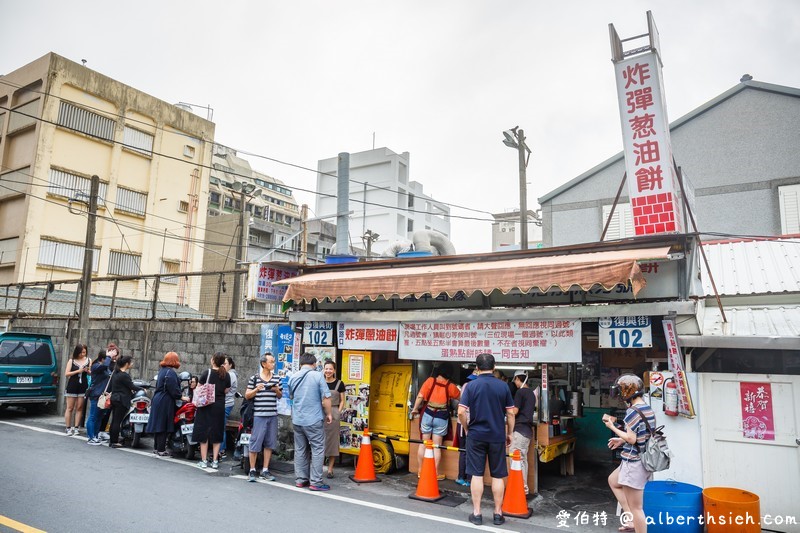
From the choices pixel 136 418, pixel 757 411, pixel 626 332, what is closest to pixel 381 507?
pixel 626 332

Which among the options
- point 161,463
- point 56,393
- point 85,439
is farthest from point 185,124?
point 161,463

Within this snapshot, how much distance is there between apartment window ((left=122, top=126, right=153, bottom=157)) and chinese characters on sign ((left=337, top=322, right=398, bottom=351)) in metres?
25.7

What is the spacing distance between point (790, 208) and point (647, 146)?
9.59 meters

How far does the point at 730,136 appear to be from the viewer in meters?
15.6

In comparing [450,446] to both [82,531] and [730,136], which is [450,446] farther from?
[730,136]

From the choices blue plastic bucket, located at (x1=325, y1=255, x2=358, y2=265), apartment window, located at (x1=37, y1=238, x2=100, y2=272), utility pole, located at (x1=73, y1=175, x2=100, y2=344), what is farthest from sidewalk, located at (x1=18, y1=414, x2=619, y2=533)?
apartment window, located at (x1=37, y1=238, x2=100, y2=272)

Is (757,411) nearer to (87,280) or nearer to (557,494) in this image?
(557,494)

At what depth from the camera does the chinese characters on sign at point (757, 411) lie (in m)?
6.63

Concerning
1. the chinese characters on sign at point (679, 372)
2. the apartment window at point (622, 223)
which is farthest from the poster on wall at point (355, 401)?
the apartment window at point (622, 223)

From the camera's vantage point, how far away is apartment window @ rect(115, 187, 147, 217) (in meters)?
30.0

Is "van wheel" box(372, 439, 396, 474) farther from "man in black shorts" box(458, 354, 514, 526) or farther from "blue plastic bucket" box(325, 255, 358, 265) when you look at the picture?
"blue plastic bucket" box(325, 255, 358, 265)

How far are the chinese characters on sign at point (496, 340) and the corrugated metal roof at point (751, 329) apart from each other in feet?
5.41

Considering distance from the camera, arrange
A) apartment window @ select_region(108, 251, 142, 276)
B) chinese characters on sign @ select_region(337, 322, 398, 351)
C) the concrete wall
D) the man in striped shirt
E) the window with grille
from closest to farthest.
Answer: the man in striped shirt
chinese characters on sign @ select_region(337, 322, 398, 351)
the concrete wall
the window with grille
apartment window @ select_region(108, 251, 142, 276)

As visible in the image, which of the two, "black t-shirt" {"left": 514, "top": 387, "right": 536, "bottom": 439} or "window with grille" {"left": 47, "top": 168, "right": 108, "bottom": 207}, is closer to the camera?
"black t-shirt" {"left": 514, "top": 387, "right": 536, "bottom": 439}
